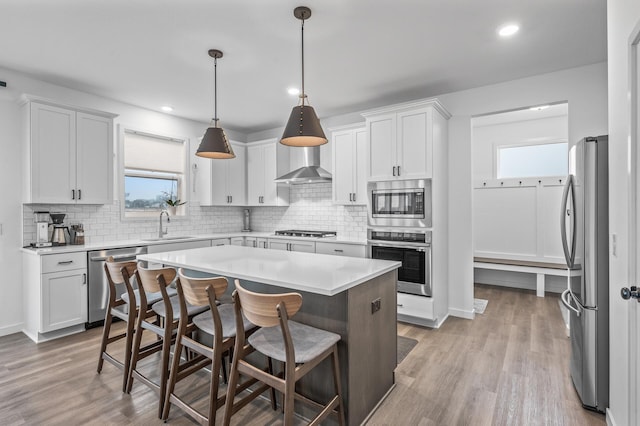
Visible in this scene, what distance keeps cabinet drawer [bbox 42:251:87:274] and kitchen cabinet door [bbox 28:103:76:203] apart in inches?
25.1

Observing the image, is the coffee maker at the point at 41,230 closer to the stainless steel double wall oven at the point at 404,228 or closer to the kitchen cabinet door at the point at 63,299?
the kitchen cabinet door at the point at 63,299

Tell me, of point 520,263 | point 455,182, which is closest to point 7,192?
point 455,182

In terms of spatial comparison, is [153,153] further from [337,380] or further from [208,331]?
[337,380]

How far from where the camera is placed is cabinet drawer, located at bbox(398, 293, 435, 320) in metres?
3.71

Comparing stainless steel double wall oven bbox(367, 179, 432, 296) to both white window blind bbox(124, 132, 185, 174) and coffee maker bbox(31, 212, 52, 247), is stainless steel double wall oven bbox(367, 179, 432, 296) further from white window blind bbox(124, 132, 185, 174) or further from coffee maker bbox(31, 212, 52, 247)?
coffee maker bbox(31, 212, 52, 247)

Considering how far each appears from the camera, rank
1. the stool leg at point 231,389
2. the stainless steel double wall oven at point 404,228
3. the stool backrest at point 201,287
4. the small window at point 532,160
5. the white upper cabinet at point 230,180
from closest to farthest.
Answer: the stool leg at point 231,389 < the stool backrest at point 201,287 < the stainless steel double wall oven at point 404,228 < the small window at point 532,160 < the white upper cabinet at point 230,180

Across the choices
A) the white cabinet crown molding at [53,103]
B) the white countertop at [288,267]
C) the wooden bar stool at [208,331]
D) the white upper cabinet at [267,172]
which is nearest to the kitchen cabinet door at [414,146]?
the white countertop at [288,267]

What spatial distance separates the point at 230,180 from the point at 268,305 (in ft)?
14.3

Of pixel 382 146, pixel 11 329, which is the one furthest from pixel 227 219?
pixel 382 146

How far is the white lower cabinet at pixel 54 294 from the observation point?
333 cm

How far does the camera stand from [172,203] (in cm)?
494

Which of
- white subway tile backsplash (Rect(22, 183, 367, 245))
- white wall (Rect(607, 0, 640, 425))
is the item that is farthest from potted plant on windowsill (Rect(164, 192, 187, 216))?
white wall (Rect(607, 0, 640, 425))

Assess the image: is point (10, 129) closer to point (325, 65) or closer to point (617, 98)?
point (325, 65)

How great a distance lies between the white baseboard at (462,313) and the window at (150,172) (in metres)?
4.20
